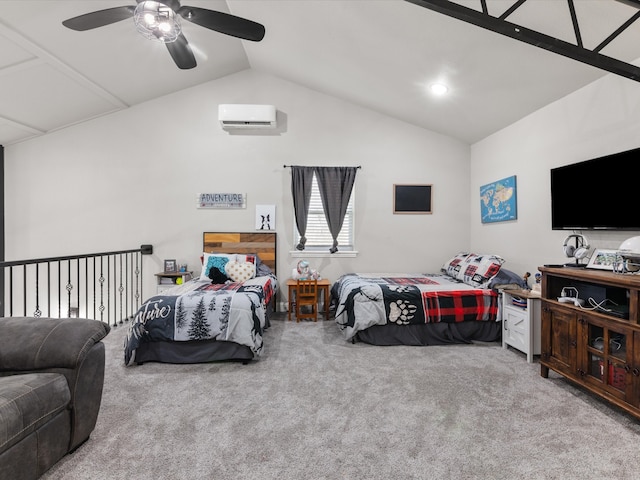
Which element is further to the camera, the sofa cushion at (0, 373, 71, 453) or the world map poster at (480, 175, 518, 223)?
the world map poster at (480, 175, 518, 223)

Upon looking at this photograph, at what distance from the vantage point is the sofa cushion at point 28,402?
1206 mm

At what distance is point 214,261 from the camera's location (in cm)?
400

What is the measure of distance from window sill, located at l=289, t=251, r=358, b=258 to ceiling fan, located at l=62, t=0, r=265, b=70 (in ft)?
8.89

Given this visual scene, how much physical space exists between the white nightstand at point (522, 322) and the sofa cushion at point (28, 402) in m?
3.25

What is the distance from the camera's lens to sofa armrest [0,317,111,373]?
4.90 feet

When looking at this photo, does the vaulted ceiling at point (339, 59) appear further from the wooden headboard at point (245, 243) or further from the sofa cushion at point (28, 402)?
the sofa cushion at point (28, 402)

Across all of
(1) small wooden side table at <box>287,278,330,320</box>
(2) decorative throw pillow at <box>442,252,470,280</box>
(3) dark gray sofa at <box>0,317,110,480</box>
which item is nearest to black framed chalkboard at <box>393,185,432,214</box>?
(2) decorative throw pillow at <box>442,252,470,280</box>

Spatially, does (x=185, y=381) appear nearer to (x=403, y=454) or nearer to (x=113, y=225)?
(x=403, y=454)

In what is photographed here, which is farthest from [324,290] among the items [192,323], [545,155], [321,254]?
[545,155]

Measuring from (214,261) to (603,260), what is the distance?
3.77 m

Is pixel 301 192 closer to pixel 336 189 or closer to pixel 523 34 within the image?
pixel 336 189

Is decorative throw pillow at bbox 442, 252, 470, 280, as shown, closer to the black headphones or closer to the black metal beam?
the black headphones

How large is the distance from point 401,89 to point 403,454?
3579 millimetres

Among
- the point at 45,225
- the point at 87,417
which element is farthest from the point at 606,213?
the point at 45,225
